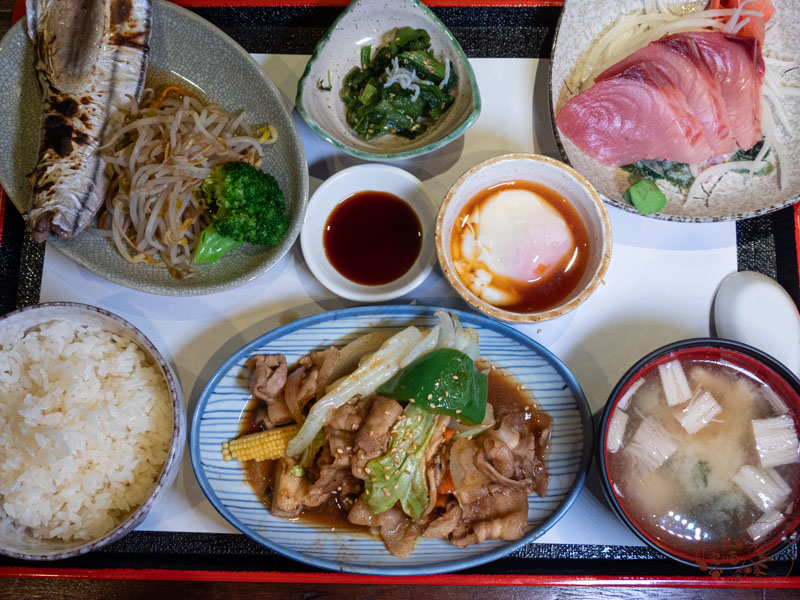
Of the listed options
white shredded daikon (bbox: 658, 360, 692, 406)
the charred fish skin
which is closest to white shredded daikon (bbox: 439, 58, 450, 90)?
the charred fish skin

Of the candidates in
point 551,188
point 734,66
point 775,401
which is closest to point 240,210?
point 551,188

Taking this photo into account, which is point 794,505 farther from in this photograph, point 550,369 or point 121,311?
point 121,311

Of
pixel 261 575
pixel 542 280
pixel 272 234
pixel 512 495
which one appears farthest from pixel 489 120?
pixel 261 575

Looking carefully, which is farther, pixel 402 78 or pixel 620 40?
pixel 620 40

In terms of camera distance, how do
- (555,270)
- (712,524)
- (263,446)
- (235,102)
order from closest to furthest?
(712,524) → (263,446) → (555,270) → (235,102)

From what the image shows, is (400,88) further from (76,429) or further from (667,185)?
(76,429)

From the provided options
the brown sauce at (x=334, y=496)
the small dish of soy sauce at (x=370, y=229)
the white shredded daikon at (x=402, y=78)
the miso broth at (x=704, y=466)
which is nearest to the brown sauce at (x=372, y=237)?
the small dish of soy sauce at (x=370, y=229)
